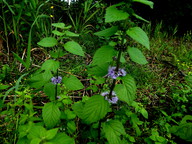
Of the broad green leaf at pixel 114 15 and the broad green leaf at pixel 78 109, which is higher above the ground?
the broad green leaf at pixel 114 15

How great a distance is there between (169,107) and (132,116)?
72cm

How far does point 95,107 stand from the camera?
0.97 meters

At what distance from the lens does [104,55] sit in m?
0.86

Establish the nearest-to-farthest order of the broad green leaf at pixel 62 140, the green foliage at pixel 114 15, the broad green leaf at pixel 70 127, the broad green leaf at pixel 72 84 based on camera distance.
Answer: the green foliage at pixel 114 15 < the broad green leaf at pixel 62 140 < the broad green leaf at pixel 72 84 < the broad green leaf at pixel 70 127

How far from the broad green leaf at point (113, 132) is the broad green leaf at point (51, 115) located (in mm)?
318

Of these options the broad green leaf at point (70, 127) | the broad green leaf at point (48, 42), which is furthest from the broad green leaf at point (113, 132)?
the broad green leaf at point (48, 42)

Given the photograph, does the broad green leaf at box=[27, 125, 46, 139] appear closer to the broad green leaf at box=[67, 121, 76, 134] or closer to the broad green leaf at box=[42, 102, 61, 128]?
the broad green leaf at box=[42, 102, 61, 128]

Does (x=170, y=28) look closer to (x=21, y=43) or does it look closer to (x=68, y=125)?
(x=21, y=43)

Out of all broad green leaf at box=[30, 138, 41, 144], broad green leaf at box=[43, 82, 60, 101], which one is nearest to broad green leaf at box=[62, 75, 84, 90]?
broad green leaf at box=[43, 82, 60, 101]

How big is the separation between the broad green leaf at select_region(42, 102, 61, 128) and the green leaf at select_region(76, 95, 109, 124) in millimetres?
196

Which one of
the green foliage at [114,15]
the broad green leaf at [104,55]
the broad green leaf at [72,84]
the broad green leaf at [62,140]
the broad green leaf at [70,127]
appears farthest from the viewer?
the broad green leaf at [70,127]

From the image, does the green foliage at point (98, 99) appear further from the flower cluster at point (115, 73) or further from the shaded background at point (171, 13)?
the shaded background at point (171, 13)

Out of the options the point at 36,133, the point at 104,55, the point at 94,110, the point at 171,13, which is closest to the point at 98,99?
the point at 94,110

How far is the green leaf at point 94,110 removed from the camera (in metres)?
0.94
